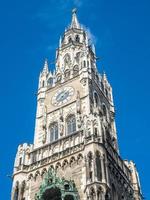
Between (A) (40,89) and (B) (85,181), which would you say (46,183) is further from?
(A) (40,89)

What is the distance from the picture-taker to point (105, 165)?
38.6 meters

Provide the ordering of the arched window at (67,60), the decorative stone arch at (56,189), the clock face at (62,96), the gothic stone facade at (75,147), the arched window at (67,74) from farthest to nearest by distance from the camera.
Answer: the arched window at (67,60), the arched window at (67,74), the clock face at (62,96), the gothic stone facade at (75,147), the decorative stone arch at (56,189)

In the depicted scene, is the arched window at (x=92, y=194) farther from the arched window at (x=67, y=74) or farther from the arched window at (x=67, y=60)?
the arched window at (x=67, y=60)

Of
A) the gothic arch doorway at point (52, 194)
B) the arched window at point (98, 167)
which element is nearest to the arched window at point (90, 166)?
the arched window at point (98, 167)

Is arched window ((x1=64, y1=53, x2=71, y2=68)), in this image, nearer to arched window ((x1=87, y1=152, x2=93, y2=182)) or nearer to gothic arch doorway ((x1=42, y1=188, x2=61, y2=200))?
arched window ((x1=87, y1=152, x2=93, y2=182))

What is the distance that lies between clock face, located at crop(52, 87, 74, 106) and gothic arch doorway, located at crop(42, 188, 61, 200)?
1219 centimetres

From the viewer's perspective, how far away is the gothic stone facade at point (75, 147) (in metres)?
37.8

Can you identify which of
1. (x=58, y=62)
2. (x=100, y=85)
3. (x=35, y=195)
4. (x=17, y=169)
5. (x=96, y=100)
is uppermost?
(x=58, y=62)

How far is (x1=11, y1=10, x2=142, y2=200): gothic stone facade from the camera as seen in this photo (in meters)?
37.8

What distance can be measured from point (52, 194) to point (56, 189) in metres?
0.70

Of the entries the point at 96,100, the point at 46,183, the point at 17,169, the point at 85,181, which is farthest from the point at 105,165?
the point at 96,100

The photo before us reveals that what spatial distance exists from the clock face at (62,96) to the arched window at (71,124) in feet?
8.65

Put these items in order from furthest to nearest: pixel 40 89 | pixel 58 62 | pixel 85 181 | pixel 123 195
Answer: pixel 58 62 < pixel 40 89 < pixel 123 195 < pixel 85 181

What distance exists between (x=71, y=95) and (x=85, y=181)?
511 inches
